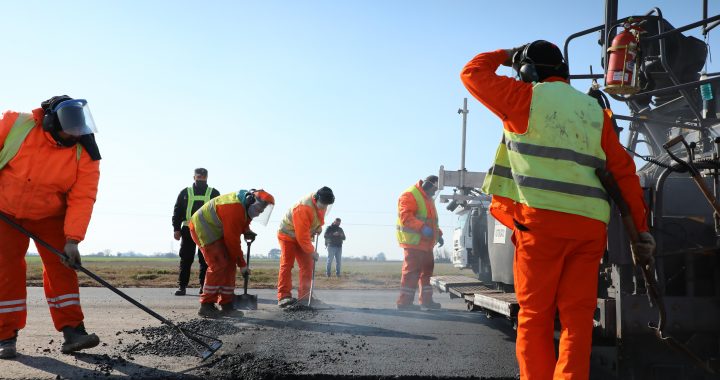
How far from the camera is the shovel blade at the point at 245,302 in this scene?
7305 millimetres

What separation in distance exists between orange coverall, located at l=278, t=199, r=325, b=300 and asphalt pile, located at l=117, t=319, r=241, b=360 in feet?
6.33

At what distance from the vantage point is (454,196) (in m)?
9.15

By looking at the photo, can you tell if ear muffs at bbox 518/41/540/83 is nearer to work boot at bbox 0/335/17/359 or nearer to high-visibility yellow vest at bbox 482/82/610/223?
high-visibility yellow vest at bbox 482/82/610/223

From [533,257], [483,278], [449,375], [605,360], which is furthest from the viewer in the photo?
[483,278]

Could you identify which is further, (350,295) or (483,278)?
(350,295)

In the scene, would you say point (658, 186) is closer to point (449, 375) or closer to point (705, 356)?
point (705, 356)

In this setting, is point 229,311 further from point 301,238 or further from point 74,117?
point 74,117

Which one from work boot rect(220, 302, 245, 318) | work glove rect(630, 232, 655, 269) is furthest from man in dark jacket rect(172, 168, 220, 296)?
work glove rect(630, 232, 655, 269)

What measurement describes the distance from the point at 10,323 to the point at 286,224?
4.32 metres

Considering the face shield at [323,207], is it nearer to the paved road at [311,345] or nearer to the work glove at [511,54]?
the paved road at [311,345]

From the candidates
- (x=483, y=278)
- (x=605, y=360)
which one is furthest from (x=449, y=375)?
(x=483, y=278)

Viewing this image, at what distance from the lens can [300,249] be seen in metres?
8.46

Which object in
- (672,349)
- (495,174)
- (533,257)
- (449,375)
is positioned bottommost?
(449,375)

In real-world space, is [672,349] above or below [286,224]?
below
